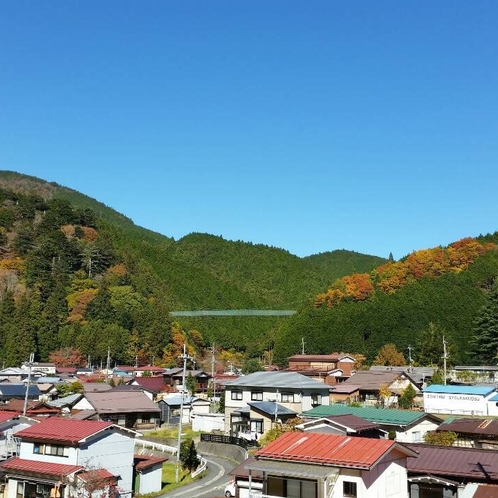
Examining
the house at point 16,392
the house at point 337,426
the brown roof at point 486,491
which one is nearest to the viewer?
the brown roof at point 486,491

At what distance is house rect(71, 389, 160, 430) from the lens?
3616 centimetres

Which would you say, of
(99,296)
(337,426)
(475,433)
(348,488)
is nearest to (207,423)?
(337,426)

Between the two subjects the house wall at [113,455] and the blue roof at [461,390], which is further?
the blue roof at [461,390]

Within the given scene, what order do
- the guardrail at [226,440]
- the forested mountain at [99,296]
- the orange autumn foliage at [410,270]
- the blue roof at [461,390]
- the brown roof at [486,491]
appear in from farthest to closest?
1. the orange autumn foliage at [410,270]
2. the forested mountain at [99,296]
3. the blue roof at [461,390]
4. the guardrail at [226,440]
5. the brown roof at [486,491]

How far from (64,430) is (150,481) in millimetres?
4380

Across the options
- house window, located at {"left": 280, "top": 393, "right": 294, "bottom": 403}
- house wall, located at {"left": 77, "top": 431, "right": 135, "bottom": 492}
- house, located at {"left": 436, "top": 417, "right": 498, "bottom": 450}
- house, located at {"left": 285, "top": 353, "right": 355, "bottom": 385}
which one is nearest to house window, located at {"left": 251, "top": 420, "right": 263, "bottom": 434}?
house window, located at {"left": 280, "top": 393, "right": 294, "bottom": 403}

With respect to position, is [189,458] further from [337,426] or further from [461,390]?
[461,390]

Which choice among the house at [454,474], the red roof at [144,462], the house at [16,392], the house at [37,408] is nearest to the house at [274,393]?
the house at [37,408]

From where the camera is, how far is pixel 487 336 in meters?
61.6

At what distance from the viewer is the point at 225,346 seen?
99125 millimetres

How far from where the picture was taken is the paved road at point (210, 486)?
72.4ft

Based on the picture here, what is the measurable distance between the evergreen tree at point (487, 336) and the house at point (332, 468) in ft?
166

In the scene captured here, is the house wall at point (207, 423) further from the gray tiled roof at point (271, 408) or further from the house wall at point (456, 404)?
the house wall at point (456, 404)

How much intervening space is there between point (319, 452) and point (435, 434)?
42.5 feet
